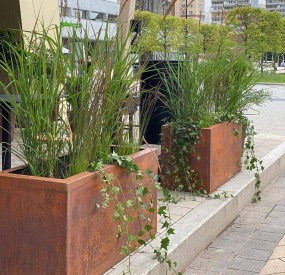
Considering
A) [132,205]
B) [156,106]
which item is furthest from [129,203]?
[156,106]

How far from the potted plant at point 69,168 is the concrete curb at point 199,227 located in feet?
0.47

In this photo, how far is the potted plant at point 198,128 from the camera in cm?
489

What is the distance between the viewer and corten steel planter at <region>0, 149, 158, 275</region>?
271 centimetres

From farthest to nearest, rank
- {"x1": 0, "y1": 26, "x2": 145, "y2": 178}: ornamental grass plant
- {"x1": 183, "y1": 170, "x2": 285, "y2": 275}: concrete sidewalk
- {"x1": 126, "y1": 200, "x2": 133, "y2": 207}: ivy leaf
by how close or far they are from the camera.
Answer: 1. {"x1": 183, "y1": 170, "x2": 285, "y2": 275}: concrete sidewalk
2. {"x1": 126, "y1": 200, "x2": 133, "y2": 207}: ivy leaf
3. {"x1": 0, "y1": 26, "x2": 145, "y2": 178}: ornamental grass plant

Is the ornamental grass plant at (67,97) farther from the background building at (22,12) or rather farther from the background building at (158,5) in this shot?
the background building at (22,12)

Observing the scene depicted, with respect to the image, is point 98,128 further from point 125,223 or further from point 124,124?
point 125,223

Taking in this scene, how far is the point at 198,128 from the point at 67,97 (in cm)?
204

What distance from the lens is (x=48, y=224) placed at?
2719mm

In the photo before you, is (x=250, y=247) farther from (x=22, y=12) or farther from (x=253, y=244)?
(x=22, y=12)

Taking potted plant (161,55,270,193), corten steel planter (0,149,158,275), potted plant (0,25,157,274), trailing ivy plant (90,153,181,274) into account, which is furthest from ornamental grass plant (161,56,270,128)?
corten steel planter (0,149,158,275)

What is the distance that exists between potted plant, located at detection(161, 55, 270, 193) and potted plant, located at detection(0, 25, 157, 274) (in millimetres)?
1552

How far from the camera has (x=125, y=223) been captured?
3.13 m

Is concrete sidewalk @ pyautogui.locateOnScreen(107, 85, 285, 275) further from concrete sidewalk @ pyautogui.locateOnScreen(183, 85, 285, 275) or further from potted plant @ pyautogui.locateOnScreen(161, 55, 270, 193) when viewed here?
potted plant @ pyautogui.locateOnScreen(161, 55, 270, 193)

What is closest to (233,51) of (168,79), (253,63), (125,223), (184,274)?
(253,63)
